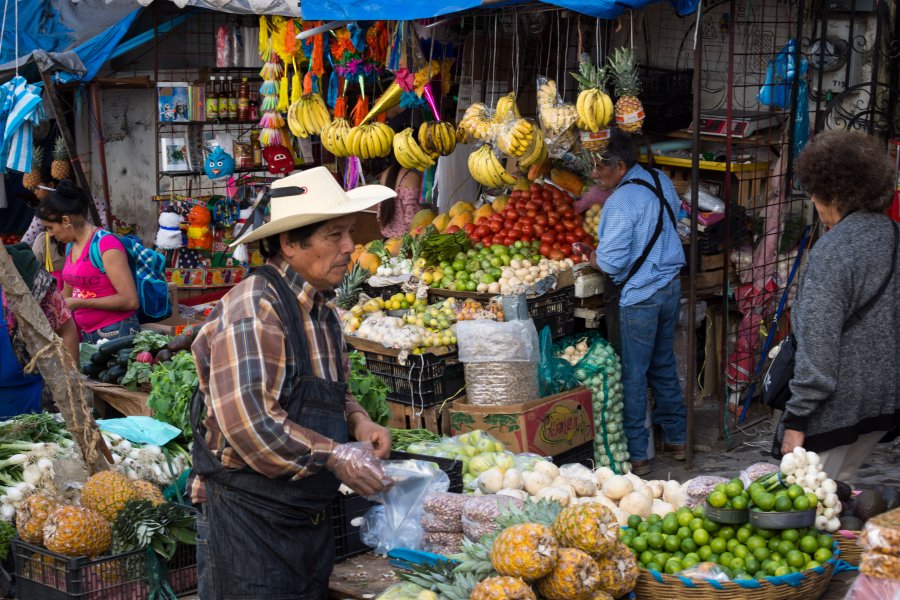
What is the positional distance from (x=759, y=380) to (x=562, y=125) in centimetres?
251

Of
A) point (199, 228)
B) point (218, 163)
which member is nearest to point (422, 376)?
point (199, 228)

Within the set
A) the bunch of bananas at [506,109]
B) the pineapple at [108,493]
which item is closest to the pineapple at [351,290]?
the bunch of bananas at [506,109]

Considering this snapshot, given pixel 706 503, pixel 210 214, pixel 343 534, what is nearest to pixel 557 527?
pixel 706 503

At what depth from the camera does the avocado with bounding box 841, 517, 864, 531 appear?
3652 millimetres

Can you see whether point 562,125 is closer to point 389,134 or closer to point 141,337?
point 389,134

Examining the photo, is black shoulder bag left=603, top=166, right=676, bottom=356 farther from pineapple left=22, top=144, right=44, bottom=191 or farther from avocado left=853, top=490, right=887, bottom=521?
pineapple left=22, top=144, right=44, bottom=191

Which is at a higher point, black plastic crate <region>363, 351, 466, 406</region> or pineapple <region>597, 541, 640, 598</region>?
pineapple <region>597, 541, 640, 598</region>

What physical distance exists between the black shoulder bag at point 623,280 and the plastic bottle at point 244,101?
5547 mm

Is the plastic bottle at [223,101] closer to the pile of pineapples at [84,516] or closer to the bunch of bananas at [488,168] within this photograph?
the bunch of bananas at [488,168]

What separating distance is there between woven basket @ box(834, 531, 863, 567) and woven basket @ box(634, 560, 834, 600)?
0.22m

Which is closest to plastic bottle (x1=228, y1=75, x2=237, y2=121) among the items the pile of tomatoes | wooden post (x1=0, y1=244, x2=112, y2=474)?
the pile of tomatoes

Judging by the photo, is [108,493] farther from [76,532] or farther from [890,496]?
[890,496]

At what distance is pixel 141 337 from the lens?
6.96m

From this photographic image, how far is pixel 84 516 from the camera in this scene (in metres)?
4.10
